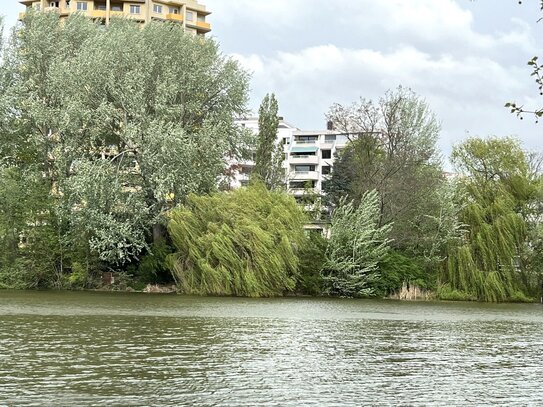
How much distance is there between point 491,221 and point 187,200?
22027 millimetres

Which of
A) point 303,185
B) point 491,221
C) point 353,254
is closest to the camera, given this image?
point 353,254

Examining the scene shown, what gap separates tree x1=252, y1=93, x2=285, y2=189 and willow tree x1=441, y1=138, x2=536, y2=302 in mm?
15765

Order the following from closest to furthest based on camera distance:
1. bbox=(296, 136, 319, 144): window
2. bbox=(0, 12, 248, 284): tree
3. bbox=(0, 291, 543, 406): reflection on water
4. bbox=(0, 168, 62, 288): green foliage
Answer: bbox=(0, 291, 543, 406): reflection on water < bbox=(0, 12, 248, 284): tree < bbox=(0, 168, 62, 288): green foliage < bbox=(296, 136, 319, 144): window

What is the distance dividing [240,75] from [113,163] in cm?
1194

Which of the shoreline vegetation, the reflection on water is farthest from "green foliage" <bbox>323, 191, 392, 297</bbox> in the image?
the reflection on water

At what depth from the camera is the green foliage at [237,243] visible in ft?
174

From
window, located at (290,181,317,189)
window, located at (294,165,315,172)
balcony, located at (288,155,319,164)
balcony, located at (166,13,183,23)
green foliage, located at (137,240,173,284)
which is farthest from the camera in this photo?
window, located at (294,165,315,172)

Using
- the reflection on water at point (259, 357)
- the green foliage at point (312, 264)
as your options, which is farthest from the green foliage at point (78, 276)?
the reflection on water at point (259, 357)

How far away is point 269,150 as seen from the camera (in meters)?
71.8

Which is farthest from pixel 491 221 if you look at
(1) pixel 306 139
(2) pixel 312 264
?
(1) pixel 306 139

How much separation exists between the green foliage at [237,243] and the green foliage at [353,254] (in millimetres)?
A: 2525

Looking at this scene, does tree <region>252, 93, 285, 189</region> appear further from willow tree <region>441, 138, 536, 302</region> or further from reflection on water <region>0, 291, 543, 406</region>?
reflection on water <region>0, 291, 543, 406</region>

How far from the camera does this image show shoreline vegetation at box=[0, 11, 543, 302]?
54688mm

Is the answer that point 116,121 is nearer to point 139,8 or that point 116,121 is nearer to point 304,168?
point 139,8
